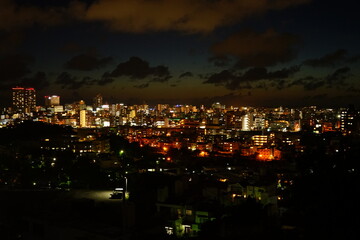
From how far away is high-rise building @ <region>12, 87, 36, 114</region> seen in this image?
59062 millimetres

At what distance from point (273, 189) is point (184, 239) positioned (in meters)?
3.14

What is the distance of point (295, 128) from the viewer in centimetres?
3972

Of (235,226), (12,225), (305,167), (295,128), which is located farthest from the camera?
(295,128)

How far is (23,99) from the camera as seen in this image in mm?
59906

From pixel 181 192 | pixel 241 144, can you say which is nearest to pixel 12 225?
pixel 181 192

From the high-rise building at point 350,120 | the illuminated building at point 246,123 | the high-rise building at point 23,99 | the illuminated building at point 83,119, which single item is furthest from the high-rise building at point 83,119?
the high-rise building at point 350,120

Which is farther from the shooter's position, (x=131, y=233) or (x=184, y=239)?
(x=184, y=239)

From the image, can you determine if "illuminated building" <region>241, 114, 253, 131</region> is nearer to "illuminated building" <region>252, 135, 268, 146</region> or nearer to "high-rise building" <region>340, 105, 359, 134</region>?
"high-rise building" <region>340, 105, 359, 134</region>

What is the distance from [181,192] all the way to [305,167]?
347 centimetres

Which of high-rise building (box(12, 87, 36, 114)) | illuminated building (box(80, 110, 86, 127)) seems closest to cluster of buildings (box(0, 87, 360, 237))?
illuminated building (box(80, 110, 86, 127))

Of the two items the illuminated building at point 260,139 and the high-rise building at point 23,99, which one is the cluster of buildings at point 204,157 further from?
the high-rise building at point 23,99

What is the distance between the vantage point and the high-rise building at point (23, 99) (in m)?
59.1

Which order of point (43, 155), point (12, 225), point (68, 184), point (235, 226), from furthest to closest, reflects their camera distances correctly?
point (43, 155) < point (68, 184) < point (12, 225) < point (235, 226)

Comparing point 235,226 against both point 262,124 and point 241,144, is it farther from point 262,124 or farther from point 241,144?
point 262,124
